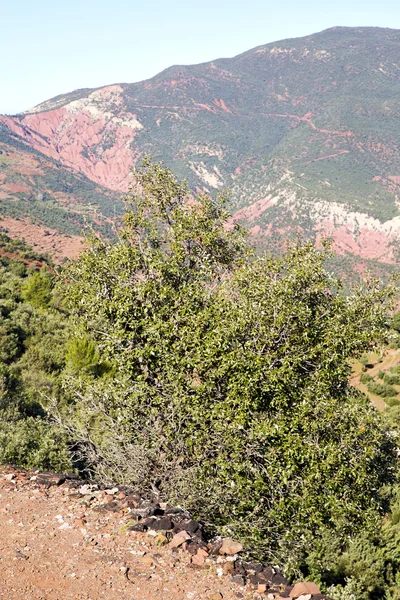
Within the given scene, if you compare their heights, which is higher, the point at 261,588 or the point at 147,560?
the point at 147,560

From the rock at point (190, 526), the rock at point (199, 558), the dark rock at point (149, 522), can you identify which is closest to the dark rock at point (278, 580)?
the rock at point (199, 558)

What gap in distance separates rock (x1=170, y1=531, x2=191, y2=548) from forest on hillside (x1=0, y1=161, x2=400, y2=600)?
3.30 feet

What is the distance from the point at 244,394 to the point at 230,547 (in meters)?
2.76

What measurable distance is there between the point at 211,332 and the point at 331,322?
2697mm

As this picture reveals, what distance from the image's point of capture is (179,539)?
844cm

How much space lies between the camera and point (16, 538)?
830 cm

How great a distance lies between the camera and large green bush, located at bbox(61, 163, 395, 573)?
9.16 meters

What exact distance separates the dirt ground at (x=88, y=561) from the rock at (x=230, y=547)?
0.29 metres

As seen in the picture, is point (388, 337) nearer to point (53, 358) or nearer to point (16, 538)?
point (16, 538)

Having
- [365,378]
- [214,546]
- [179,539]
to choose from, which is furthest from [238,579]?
[365,378]

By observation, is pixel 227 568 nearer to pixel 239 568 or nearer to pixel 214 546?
pixel 239 568

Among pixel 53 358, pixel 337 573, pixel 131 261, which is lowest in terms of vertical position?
pixel 337 573

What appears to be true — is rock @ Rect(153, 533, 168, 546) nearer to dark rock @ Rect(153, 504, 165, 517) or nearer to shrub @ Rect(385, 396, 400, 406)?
dark rock @ Rect(153, 504, 165, 517)

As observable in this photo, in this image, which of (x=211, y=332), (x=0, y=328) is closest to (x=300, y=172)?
(x=0, y=328)
